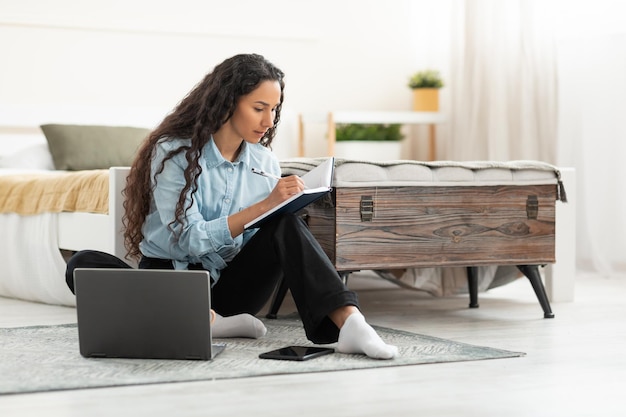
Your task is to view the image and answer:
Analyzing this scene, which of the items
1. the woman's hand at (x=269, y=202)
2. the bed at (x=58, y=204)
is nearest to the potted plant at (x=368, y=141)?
the bed at (x=58, y=204)

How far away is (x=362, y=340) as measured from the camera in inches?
81.7

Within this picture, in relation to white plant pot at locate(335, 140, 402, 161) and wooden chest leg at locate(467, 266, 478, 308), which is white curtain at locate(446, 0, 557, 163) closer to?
white plant pot at locate(335, 140, 402, 161)

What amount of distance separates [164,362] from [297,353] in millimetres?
281

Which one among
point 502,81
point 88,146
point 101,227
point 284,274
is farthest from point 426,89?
point 284,274

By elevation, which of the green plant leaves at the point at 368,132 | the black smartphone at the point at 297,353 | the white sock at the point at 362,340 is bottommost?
the black smartphone at the point at 297,353

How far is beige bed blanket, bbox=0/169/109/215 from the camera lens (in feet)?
9.61

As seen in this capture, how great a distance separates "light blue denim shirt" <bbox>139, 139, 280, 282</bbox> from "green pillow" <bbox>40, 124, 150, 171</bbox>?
1.71 m

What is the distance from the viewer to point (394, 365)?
2027 millimetres

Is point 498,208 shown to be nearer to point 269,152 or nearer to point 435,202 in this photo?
point 435,202

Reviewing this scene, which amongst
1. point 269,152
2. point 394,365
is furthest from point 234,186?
point 394,365

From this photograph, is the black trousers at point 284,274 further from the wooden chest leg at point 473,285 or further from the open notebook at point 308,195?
the wooden chest leg at point 473,285

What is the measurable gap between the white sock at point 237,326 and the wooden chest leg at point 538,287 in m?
0.93

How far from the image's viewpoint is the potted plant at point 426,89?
5.20m

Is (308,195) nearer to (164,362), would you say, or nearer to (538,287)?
(164,362)
